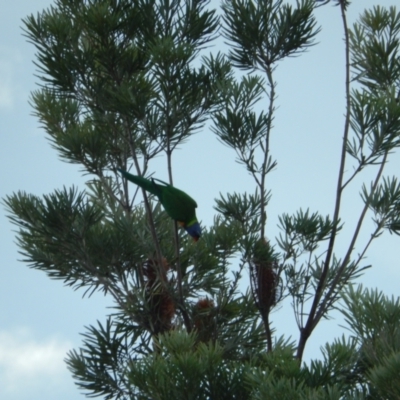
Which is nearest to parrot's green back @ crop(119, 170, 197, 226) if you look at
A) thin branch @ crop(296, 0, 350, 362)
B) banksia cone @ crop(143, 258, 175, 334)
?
banksia cone @ crop(143, 258, 175, 334)

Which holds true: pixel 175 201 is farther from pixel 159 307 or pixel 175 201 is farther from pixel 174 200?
pixel 159 307

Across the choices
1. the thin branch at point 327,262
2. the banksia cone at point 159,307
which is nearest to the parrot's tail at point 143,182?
the banksia cone at point 159,307

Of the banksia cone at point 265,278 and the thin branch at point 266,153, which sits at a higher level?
the thin branch at point 266,153

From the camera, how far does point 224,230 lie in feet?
9.39

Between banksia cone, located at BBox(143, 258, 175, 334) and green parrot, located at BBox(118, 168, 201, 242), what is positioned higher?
Result: green parrot, located at BBox(118, 168, 201, 242)

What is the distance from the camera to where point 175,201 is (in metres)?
2.45

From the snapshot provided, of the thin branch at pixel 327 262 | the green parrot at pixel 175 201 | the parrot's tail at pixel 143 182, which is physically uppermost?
the parrot's tail at pixel 143 182

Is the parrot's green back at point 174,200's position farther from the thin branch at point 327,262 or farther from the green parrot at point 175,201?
the thin branch at point 327,262

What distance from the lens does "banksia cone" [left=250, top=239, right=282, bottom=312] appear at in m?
2.52

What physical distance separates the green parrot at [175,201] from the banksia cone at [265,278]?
206 millimetres

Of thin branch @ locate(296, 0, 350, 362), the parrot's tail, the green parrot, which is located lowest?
thin branch @ locate(296, 0, 350, 362)

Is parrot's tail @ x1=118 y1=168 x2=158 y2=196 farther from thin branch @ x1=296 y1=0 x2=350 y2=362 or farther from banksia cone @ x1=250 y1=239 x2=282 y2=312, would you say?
thin branch @ x1=296 y1=0 x2=350 y2=362

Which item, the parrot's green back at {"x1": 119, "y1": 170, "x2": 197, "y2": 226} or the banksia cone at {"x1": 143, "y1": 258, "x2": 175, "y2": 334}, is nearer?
the parrot's green back at {"x1": 119, "y1": 170, "x2": 197, "y2": 226}

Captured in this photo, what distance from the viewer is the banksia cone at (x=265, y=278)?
8.27 feet
